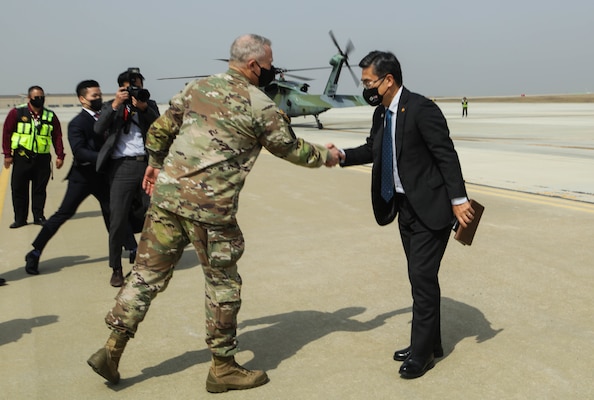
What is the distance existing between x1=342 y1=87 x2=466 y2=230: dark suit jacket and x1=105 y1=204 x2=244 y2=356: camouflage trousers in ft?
3.63

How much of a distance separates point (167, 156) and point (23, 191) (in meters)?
5.88

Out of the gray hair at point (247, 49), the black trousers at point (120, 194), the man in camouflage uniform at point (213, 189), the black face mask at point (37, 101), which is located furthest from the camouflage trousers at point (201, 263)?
the black face mask at point (37, 101)

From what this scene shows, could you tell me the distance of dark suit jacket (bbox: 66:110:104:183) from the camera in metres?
5.93

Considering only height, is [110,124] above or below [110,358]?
above

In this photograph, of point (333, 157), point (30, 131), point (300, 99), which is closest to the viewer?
point (333, 157)

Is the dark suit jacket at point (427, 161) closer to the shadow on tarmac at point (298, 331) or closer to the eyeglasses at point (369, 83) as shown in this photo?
the eyeglasses at point (369, 83)

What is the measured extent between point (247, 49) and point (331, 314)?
224cm

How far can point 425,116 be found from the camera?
142 inches

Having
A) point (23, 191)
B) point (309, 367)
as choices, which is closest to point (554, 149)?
point (23, 191)

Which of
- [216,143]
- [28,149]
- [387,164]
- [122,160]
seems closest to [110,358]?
[216,143]

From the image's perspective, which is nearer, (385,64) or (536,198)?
(385,64)

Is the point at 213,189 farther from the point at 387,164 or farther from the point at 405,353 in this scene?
the point at 405,353

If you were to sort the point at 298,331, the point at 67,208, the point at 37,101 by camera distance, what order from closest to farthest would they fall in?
1. the point at 298,331
2. the point at 67,208
3. the point at 37,101

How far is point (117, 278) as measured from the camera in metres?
5.57
